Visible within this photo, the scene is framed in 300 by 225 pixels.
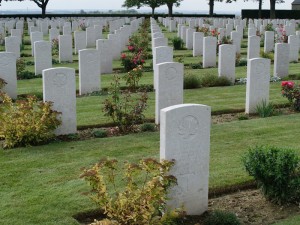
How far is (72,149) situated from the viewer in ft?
27.0

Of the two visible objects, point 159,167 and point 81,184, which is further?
point 81,184

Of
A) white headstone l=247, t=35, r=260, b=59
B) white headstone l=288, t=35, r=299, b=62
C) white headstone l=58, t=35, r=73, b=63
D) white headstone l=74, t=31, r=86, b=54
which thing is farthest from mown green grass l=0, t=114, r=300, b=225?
white headstone l=74, t=31, r=86, b=54

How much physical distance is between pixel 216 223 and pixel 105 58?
11.2 meters

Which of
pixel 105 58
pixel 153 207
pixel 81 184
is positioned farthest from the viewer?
pixel 105 58

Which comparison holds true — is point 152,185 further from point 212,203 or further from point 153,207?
point 212,203

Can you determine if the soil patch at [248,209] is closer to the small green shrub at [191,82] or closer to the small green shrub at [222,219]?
the small green shrub at [222,219]

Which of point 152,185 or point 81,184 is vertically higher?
point 152,185

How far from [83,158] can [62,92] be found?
60.2 inches

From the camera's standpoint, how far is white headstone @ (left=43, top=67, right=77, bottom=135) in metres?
8.68

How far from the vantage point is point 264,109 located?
10367mm

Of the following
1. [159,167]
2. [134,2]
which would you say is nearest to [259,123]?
[159,167]

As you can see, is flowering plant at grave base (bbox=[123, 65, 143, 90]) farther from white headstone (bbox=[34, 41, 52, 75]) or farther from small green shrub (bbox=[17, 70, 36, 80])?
small green shrub (bbox=[17, 70, 36, 80])

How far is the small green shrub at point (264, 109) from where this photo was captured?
408 inches

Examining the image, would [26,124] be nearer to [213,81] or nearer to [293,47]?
[213,81]
